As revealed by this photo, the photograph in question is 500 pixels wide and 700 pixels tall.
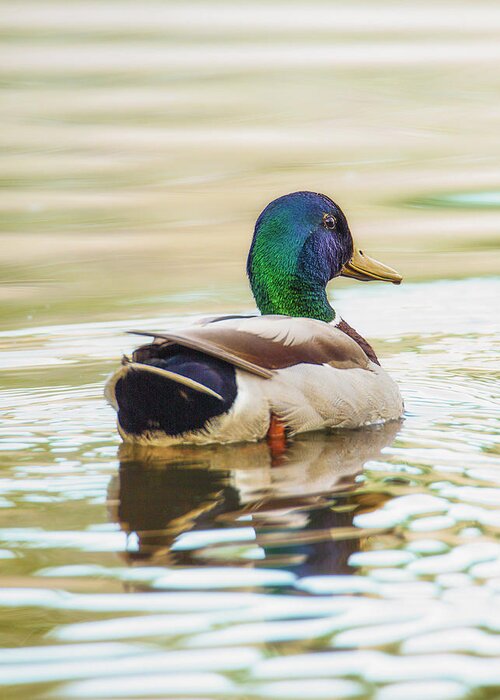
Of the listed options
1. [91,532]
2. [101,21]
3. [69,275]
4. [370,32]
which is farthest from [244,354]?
[101,21]

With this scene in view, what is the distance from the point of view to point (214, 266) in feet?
37.6

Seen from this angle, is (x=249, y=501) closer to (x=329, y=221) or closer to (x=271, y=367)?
(x=271, y=367)

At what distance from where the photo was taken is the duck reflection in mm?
5309

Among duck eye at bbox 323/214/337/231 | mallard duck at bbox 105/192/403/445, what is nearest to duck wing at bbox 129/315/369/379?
mallard duck at bbox 105/192/403/445

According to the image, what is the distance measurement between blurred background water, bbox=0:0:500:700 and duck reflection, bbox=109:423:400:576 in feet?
0.05

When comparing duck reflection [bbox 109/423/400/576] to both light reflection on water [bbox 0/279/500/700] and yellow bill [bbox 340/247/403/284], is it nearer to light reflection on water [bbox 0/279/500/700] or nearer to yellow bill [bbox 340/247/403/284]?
light reflection on water [bbox 0/279/500/700]

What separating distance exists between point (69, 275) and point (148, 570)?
21.0 ft

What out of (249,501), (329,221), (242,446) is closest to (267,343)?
(242,446)

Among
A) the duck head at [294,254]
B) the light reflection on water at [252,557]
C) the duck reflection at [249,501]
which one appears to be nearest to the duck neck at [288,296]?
the duck head at [294,254]

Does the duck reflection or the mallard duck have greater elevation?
the mallard duck

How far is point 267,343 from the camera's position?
6879 mm

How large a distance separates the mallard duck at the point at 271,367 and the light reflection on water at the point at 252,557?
A: 0.42 feet

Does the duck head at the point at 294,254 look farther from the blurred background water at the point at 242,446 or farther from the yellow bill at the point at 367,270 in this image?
the blurred background water at the point at 242,446

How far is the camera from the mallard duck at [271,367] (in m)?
6.57
